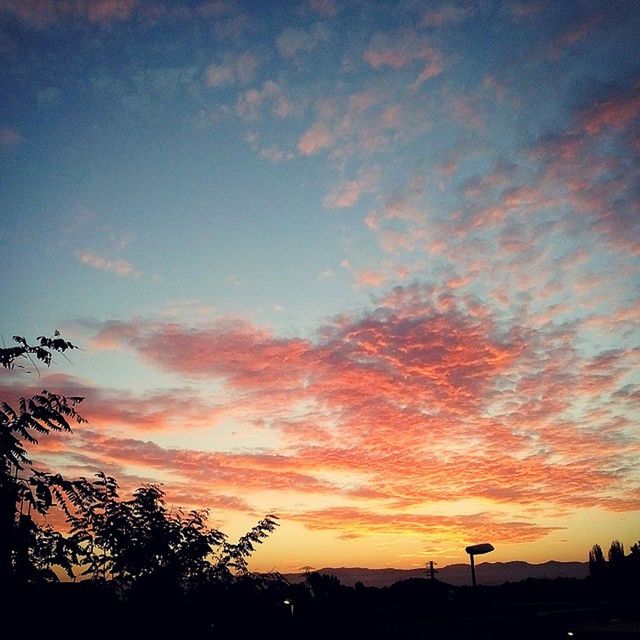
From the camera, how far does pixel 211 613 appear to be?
41.5 ft

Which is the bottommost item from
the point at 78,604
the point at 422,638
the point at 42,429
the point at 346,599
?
the point at 422,638

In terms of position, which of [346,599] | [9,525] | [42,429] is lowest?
[346,599]

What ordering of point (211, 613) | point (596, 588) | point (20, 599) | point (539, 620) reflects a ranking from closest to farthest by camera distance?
point (20, 599)
point (211, 613)
point (539, 620)
point (596, 588)

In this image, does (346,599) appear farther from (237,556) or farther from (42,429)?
(42,429)

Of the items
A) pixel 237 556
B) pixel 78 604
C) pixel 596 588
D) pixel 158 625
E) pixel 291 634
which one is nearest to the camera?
pixel 78 604

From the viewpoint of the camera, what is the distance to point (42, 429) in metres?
5.41

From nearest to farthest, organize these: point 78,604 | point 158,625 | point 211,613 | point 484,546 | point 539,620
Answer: point 78,604 < point 158,625 < point 211,613 < point 539,620 < point 484,546

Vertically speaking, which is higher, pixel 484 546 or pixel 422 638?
pixel 484 546

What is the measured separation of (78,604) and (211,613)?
14.5 ft

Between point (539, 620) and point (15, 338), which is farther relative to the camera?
point (539, 620)

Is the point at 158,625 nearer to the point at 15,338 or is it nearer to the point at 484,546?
the point at 15,338

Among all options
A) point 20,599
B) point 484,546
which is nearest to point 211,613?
point 20,599

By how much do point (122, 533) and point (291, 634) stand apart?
7.06 metres

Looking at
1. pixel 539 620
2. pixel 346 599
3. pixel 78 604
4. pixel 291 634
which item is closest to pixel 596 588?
pixel 539 620
